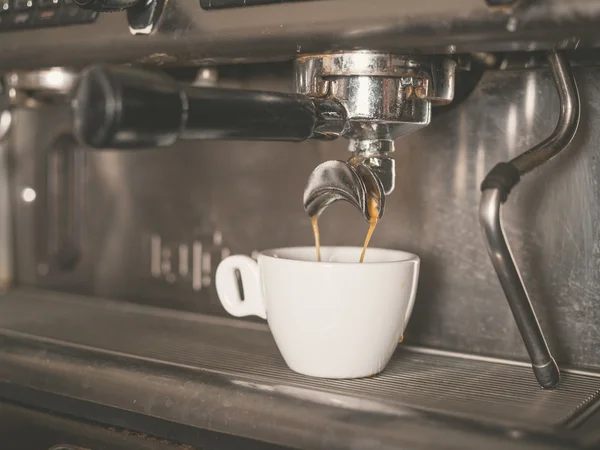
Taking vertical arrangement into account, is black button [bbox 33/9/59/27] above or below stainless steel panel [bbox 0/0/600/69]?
above

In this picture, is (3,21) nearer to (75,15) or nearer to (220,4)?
(75,15)

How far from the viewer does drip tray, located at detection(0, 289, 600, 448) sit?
0.45 meters

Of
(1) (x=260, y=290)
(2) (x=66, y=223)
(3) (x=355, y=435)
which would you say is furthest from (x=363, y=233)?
(2) (x=66, y=223)

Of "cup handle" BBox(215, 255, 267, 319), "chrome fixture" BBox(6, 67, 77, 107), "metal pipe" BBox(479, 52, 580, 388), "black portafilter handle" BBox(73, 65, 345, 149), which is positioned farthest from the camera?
"chrome fixture" BBox(6, 67, 77, 107)

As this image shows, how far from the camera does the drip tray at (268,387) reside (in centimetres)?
45

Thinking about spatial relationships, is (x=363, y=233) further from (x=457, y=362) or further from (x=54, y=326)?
(x=54, y=326)

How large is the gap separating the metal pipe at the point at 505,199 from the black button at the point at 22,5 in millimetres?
370

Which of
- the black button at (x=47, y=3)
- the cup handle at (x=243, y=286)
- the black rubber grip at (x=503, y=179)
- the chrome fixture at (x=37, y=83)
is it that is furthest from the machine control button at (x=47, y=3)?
the black rubber grip at (x=503, y=179)

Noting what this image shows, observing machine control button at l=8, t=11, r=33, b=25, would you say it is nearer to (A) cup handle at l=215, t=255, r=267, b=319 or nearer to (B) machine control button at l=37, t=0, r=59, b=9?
(B) machine control button at l=37, t=0, r=59, b=9

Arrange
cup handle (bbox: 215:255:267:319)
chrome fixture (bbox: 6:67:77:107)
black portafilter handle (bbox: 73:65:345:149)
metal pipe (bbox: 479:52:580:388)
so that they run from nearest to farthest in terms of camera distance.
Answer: black portafilter handle (bbox: 73:65:345:149)
metal pipe (bbox: 479:52:580:388)
cup handle (bbox: 215:255:267:319)
chrome fixture (bbox: 6:67:77:107)

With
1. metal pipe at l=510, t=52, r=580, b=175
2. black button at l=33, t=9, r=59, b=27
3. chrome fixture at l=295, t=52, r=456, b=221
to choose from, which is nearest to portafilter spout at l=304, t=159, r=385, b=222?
chrome fixture at l=295, t=52, r=456, b=221

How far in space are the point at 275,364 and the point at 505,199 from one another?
200mm

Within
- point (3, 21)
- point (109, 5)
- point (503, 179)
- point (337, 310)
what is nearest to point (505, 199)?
point (503, 179)

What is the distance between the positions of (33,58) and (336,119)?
0.91 ft
